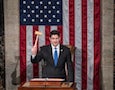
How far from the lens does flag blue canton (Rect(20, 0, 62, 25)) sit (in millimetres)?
9523

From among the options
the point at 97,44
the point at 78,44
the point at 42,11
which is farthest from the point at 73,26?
the point at 42,11

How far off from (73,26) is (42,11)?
0.85 meters

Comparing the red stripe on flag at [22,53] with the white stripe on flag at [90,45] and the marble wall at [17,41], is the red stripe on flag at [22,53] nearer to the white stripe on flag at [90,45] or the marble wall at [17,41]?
the marble wall at [17,41]

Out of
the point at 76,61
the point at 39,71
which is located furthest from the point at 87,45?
the point at 39,71

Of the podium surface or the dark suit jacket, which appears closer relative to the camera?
the podium surface

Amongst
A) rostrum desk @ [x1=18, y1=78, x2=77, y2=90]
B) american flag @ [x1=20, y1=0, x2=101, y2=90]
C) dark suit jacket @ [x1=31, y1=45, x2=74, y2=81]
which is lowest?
rostrum desk @ [x1=18, y1=78, x2=77, y2=90]

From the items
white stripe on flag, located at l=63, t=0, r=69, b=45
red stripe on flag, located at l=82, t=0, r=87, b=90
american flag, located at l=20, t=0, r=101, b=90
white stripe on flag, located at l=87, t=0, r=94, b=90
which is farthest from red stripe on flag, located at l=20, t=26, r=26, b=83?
white stripe on flag, located at l=87, t=0, r=94, b=90

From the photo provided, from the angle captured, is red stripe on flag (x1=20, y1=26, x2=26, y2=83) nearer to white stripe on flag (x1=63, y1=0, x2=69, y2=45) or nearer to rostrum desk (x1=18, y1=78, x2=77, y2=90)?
white stripe on flag (x1=63, y1=0, x2=69, y2=45)

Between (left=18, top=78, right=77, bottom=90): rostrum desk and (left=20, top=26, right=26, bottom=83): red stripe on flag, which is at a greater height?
(left=20, top=26, right=26, bottom=83): red stripe on flag

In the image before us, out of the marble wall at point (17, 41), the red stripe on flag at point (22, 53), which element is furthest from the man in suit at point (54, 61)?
the marble wall at point (17, 41)

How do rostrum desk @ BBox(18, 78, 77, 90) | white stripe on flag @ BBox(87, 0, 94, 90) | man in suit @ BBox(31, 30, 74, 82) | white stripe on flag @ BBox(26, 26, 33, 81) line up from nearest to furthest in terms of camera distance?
rostrum desk @ BBox(18, 78, 77, 90) → man in suit @ BBox(31, 30, 74, 82) → white stripe on flag @ BBox(87, 0, 94, 90) → white stripe on flag @ BBox(26, 26, 33, 81)

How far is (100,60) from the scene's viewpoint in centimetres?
962

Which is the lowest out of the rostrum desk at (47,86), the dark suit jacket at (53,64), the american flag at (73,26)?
the rostrum desk at (47,86)

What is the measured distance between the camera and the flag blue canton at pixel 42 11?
9523mm
